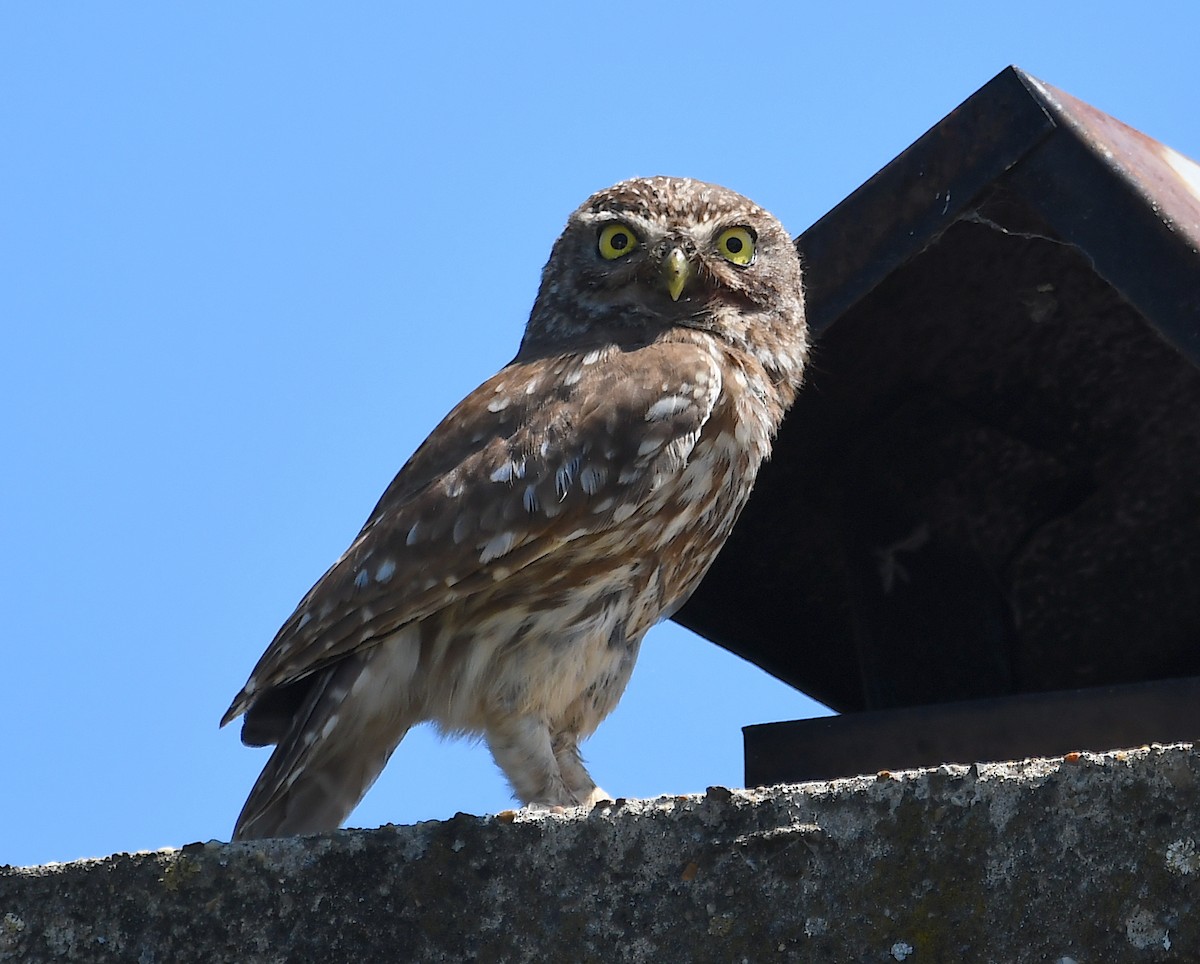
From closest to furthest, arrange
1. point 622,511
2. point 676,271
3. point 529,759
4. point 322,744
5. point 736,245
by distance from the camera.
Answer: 1. point 322,744
2. point 622,511
3. point 529,759
4. point 676,271
5. point 736,245

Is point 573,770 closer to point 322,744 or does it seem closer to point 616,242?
point 322,744

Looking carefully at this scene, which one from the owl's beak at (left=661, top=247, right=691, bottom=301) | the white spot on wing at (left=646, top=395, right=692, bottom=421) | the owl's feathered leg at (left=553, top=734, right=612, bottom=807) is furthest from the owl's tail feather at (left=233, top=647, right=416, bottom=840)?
the owl's beak at (left=661, top=247, right=691, bottom=301)

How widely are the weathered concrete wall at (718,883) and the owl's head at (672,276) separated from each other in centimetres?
202

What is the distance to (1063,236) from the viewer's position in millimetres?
3115

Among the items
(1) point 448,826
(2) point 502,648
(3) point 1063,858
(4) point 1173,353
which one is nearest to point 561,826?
(1) point 448,826

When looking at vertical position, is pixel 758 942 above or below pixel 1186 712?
below

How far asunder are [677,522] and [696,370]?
357 mm

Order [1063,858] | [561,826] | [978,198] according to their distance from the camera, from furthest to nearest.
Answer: [978,198], [561,826], [1063,858]

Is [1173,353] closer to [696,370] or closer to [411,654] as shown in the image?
[696,370]

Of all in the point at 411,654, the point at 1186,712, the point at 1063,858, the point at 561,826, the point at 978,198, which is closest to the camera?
the point at 1063,858

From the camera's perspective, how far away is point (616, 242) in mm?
4543

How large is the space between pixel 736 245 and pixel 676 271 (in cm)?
32

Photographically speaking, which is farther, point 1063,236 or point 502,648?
point 502,648

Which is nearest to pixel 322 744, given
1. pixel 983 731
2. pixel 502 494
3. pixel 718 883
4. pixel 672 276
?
pixel 502 494
